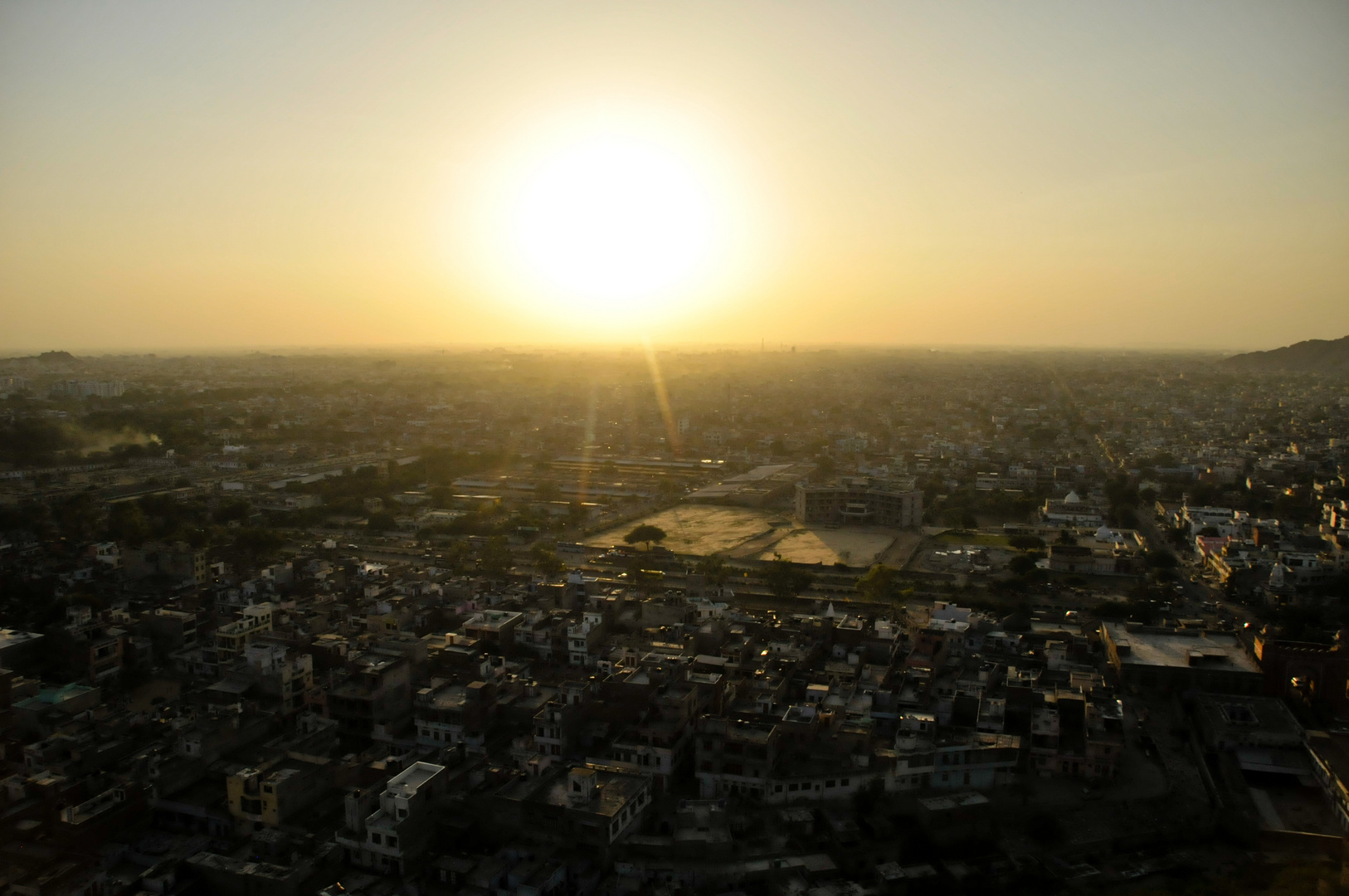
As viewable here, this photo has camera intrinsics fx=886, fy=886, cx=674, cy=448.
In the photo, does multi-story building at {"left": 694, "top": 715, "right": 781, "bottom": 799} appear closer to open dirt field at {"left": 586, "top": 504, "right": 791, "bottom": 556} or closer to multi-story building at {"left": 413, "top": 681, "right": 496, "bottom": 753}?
multi-story building at {"left": 413, "top": 681, "right": 496, "bottom": 753}

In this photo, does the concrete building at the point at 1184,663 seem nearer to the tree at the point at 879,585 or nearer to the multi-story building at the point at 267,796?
the tree at the point at 879,585

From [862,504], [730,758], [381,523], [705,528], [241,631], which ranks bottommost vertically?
[705,528]

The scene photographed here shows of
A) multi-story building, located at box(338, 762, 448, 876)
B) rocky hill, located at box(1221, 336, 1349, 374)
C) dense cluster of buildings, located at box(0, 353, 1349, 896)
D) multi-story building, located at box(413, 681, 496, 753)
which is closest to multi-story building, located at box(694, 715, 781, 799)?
dense cluster of buildings, located at box(0, 353, 1349, 896)

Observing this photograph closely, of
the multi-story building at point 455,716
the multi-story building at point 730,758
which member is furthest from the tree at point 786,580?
the multi-story building at point 455,716

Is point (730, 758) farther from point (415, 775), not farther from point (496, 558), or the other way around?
point (496, 558)

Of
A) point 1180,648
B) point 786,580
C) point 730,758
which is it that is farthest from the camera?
point 786,580

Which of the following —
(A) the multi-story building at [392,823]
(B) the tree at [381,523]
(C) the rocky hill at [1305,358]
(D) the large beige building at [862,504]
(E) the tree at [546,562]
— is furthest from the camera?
(C) the rocky hill at [1305,358]

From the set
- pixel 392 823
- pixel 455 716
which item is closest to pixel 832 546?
pixel 455 716

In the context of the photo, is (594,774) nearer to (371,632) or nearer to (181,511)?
(371,632)
